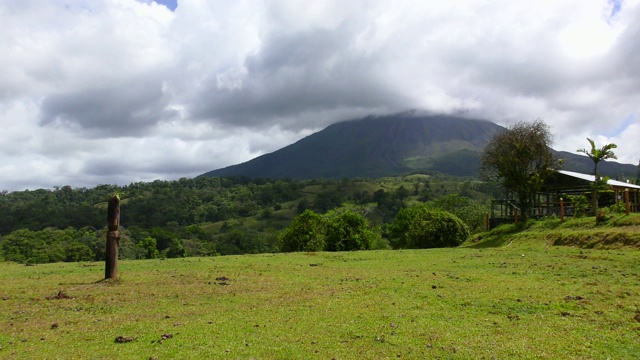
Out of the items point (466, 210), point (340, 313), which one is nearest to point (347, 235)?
point (340, 313)

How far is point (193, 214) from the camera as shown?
162 meters

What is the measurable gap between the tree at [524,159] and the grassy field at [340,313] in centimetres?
1861

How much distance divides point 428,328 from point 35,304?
11.0 metres

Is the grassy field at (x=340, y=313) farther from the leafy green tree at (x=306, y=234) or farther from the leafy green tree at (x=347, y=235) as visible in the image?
the leafy green tree at (x=306, y=234)

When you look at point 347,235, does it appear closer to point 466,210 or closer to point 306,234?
point 306,234

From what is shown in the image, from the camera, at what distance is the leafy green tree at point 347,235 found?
40.8 meters

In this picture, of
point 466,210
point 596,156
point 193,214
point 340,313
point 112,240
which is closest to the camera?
point 340,313

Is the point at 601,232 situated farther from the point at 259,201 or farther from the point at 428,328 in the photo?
the point at 259,201

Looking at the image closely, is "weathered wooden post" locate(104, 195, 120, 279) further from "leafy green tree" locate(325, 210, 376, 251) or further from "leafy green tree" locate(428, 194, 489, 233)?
"leafy green tree" locate(428, 194, 489, 233)

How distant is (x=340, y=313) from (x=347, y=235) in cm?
3026

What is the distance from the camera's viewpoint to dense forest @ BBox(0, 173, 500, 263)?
7200 centimetres

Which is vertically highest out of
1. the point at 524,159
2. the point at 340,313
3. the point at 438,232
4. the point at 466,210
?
the point at 524,159

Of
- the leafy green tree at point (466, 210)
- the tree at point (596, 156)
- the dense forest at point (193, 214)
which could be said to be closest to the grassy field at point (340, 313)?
the tree at point (596, 156)

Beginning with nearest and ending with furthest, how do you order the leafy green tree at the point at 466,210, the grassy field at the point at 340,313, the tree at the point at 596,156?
the grassy field at the point at 340,313 < the tree at the point at 596,156 < the leafy green tree at the point at 466,210
